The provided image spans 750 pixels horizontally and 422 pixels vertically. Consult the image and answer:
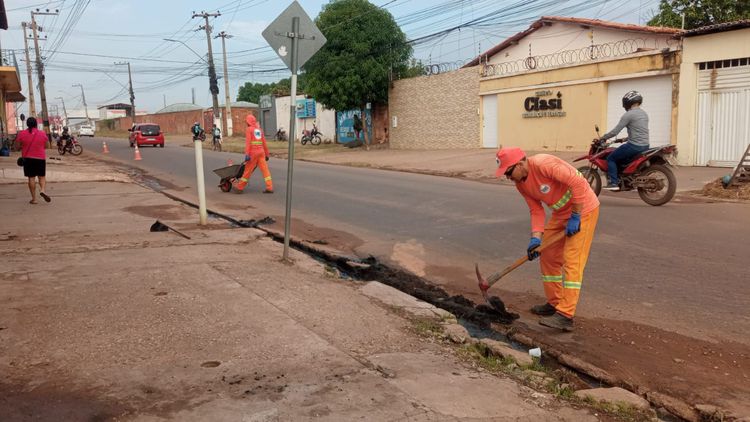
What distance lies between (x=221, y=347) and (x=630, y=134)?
8.06 meters

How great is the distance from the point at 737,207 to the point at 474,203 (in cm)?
422

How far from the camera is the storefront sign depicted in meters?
21.5

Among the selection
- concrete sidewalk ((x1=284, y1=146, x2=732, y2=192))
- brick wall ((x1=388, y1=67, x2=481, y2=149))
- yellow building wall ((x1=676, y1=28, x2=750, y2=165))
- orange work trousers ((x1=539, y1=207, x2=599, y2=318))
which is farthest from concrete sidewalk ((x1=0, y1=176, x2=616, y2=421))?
brick wall ((x1=388, y1=67, x2=481, y2=149))

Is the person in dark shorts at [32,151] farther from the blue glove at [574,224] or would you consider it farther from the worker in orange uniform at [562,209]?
the blue glove at [574,224]

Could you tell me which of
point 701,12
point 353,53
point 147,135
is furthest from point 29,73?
point 701,12

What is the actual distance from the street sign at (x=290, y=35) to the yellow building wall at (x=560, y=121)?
50.3 ft

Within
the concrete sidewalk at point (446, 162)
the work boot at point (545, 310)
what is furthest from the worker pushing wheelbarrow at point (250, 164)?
the work boot at point (545, 310)

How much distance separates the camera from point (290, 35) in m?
6.55

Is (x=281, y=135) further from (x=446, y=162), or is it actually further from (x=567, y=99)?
(x=567, y=99)

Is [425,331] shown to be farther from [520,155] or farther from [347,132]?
[347,132]

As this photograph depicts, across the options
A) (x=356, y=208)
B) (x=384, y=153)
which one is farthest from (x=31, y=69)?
(x=356, y=208)

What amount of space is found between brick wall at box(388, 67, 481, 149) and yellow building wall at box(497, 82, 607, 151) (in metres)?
1.97

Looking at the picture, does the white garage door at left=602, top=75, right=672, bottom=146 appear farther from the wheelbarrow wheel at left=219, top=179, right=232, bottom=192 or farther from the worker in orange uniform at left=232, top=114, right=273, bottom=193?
the wheelbarrow wheel at left=219, top=179, right=232, bottom=192

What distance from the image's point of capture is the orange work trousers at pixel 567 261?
465 centimetres
